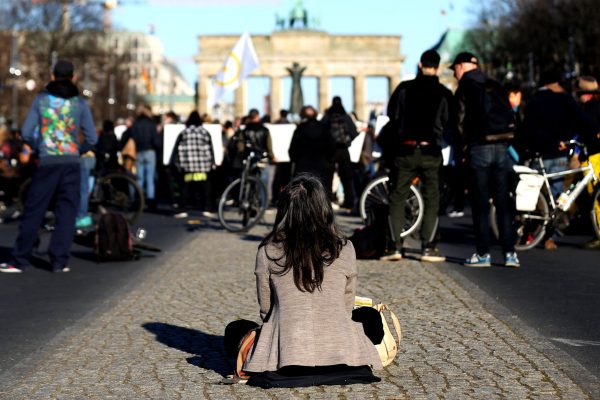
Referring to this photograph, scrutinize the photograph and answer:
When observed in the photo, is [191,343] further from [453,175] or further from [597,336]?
[453,175]

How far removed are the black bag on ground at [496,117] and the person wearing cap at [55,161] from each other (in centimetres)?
354

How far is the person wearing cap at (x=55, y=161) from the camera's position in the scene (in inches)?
497

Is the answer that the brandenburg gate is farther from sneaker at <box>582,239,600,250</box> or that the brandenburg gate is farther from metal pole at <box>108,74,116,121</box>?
sneaker at <box>582,239,600,250</box>

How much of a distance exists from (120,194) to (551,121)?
Answer: 6097mm

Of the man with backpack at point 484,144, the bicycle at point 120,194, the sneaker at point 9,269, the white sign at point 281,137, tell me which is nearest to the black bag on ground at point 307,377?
the man with backpack at point 484,144

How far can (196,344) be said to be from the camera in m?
7.84

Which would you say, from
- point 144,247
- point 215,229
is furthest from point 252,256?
point 215,229

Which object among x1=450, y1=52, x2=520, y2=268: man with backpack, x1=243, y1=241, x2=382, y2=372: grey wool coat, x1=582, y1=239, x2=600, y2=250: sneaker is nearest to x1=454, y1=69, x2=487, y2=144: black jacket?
x1=450, y1=52, x2=520, y2=268: man with backpack

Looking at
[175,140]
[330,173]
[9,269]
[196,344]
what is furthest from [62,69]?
[175,140]

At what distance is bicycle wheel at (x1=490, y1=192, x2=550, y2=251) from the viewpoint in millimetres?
13898

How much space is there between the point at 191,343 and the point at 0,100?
72.2m

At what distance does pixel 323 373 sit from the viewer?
628 cm

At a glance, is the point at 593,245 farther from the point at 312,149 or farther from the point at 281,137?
the point at 281,137

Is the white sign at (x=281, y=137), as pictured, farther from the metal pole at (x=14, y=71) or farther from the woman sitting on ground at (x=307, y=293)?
the metal pole at (x=14, y=71)
